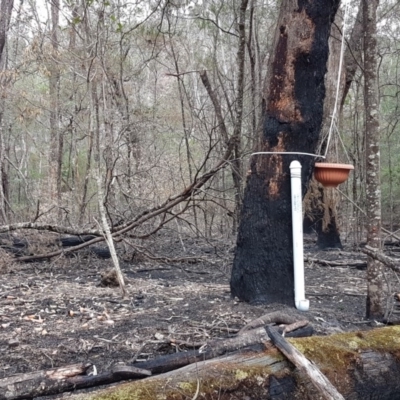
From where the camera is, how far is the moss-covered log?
Result: 2219 mm

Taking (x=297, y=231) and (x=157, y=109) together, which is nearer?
(x=297, y=231)

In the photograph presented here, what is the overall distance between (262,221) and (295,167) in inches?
20.7

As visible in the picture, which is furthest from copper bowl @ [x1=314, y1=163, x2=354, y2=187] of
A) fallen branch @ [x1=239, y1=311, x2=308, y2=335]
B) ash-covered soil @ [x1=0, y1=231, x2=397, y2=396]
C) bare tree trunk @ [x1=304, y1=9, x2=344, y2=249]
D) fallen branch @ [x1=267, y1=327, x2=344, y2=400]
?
bare tree trunk @ [x1=304, y1=9, x2=344, y2=249]

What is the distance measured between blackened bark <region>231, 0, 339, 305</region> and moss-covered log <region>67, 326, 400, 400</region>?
1.21m

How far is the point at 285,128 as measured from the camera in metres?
4.07

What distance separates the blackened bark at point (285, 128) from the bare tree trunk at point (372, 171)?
0.33 meters

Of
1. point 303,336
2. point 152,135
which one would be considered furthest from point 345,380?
point 152,135

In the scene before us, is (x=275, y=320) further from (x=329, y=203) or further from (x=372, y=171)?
(x=329, y=203)

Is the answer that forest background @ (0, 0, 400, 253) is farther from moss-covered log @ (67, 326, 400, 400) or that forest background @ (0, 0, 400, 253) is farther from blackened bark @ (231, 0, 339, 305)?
moss-covered log @ (67, 326, 400, 400)

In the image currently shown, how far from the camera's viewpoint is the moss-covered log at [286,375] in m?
2.22

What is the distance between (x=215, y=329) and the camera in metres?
3.52

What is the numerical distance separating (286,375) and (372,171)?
203 cm

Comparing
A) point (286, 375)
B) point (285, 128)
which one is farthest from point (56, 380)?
point (285, 128)

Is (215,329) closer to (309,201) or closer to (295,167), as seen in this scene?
(295,167)
